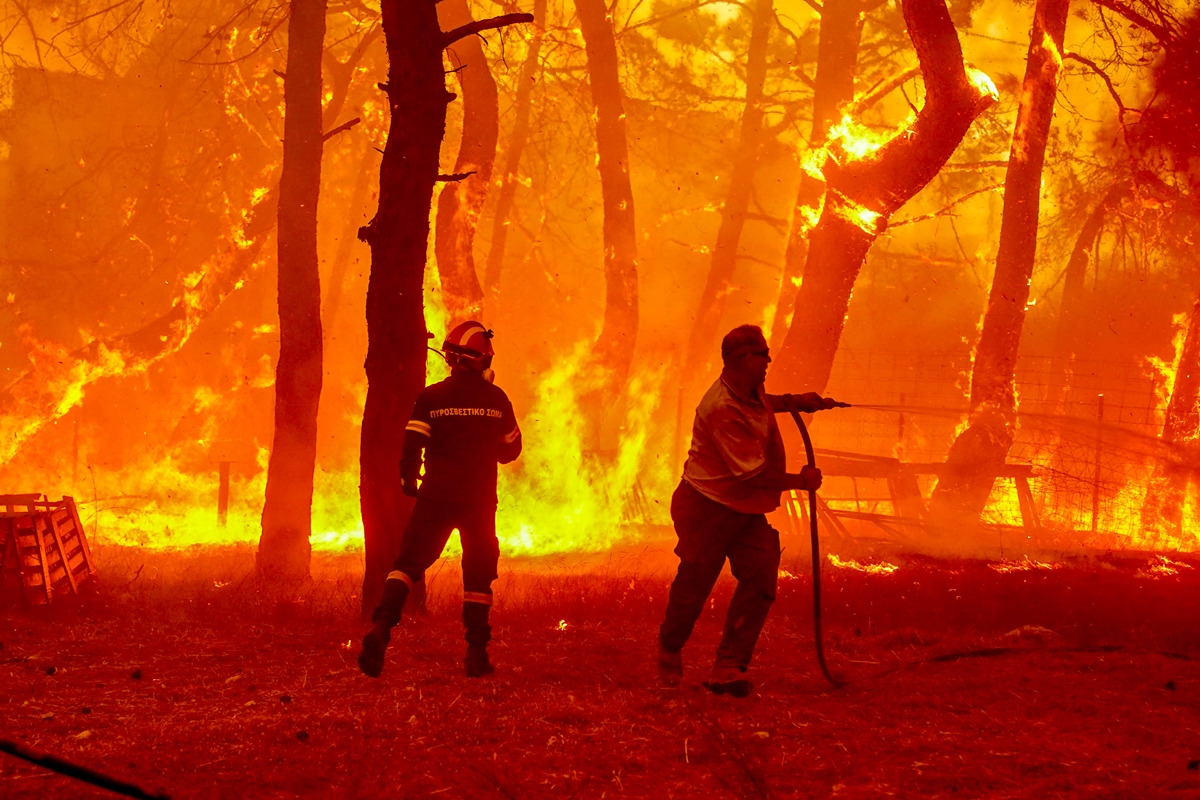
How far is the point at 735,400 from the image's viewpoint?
20.7 feet

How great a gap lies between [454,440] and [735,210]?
15.4 metres

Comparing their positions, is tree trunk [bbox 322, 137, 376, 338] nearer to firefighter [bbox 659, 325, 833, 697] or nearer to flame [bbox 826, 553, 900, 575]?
flame [bbox 826, 553, 900, 575]

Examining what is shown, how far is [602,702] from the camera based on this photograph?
6.13m

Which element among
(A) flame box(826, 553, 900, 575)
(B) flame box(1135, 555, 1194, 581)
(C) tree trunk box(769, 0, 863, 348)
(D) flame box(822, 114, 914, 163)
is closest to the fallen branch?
(A) flame box(826, 553, 900, 575)

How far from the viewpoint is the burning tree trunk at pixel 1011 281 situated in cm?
1661

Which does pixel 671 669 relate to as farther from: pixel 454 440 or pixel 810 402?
pixel 454 440

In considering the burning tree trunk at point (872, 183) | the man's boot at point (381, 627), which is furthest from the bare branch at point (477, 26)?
the burning tree trunk at point (872, 183)

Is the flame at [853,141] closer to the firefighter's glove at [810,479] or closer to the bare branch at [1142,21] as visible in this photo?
the bare branch at [1142,21]

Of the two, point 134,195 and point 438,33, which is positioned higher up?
point 134,195

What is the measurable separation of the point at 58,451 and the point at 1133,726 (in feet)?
78.7

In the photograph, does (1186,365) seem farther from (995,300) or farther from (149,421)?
(149,421)

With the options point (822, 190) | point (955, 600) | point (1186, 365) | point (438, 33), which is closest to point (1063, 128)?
point (1186, 365)

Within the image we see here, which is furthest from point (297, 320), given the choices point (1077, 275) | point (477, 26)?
point (1077, 275)

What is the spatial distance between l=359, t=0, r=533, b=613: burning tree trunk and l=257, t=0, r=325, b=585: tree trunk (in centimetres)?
300
